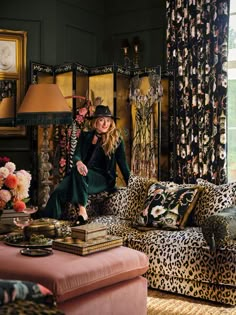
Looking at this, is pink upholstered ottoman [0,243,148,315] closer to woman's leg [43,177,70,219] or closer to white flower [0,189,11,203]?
white flower [0,189,11,203]

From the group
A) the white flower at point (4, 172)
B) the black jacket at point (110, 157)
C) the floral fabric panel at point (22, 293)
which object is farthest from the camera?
the black jacket at point (110, 157)

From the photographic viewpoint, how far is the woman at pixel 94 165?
14.7 ft

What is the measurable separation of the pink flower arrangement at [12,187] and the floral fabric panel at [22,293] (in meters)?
1.39

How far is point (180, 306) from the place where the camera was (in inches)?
126

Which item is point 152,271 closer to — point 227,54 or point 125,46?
point 227,54

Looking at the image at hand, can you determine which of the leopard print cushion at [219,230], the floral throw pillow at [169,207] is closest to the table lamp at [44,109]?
the floral throw pillow at [169,207]

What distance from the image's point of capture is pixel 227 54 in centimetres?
530

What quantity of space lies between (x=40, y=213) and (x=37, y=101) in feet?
3.79

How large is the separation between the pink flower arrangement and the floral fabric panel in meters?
1.39

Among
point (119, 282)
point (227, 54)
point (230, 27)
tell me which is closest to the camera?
point (119, 282)

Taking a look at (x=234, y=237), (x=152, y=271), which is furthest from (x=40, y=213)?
(x=234, y=237)

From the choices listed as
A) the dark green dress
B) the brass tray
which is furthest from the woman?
the brass tray

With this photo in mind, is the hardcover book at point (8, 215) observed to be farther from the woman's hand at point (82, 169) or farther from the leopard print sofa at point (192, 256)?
the woman's hand at point (82, 169)

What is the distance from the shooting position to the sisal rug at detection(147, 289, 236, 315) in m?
3.07
